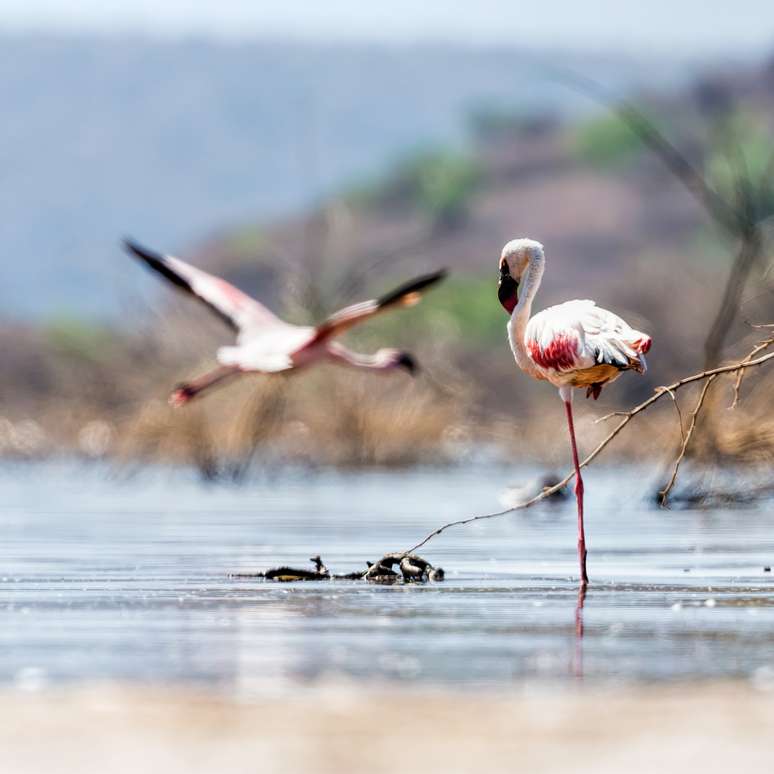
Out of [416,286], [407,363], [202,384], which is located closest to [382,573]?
[416,286]

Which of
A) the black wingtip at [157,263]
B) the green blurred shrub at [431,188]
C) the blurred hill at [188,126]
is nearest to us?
the black wingtip at [157,263]

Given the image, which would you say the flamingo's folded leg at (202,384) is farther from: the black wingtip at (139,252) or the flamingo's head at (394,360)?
the flamingo's head at (394,360)

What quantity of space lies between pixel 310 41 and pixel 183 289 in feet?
585

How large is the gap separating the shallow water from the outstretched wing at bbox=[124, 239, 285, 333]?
5.35ft

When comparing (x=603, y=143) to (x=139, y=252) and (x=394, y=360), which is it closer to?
(x=394, y=360)

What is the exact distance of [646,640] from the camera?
9.59 m

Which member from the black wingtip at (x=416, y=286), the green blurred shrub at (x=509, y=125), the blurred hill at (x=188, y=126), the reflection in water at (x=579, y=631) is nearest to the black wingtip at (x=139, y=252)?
the black wingtip at (x=416, y=286)

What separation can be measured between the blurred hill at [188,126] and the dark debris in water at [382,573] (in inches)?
5170

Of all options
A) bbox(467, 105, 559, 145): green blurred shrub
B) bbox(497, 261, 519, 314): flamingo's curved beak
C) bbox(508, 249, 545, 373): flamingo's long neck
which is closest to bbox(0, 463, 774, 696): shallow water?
bbox(508, 249, 545, 373): flamingo's long neck

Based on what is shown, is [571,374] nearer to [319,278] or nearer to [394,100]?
[319,278]

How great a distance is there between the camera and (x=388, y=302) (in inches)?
638

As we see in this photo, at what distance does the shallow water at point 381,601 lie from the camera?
877 cm

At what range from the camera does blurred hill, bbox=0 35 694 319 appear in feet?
524

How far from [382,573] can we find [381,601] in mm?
1383
